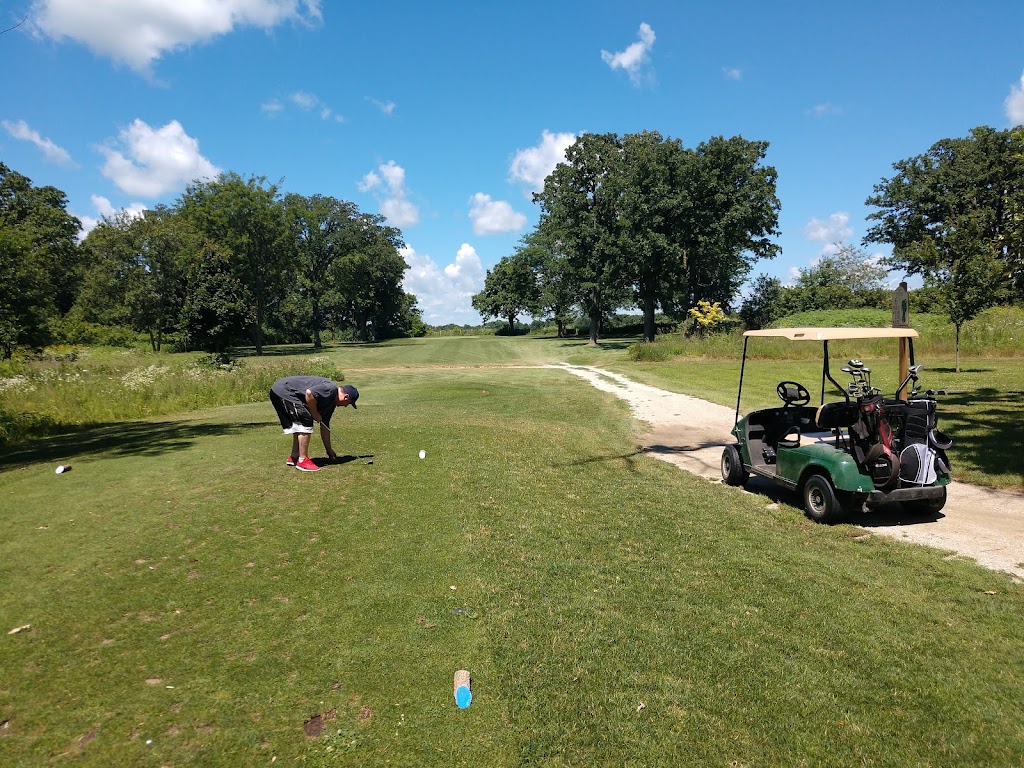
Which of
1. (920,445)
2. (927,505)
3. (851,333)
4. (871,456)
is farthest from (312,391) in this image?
(927,505)

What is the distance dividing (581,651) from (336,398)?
243 inches

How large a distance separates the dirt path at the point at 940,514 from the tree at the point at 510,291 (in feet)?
251

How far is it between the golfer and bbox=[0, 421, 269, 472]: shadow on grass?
3.04 metres

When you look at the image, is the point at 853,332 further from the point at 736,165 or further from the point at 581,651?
the point at 736,165

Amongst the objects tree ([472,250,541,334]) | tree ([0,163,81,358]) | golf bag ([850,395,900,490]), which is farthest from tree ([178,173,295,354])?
golf bag ([850,395,900,490])

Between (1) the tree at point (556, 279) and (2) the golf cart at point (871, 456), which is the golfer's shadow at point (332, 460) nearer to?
(2) the golf cart at point (871, 456)

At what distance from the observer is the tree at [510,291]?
310ft

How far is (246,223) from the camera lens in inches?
1993

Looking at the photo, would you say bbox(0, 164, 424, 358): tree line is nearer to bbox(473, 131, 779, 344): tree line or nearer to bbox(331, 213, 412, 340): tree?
bbox(331, 213, 412, 340): tree

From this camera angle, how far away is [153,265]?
48375 mm

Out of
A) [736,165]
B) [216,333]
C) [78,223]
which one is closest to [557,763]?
[216,333]

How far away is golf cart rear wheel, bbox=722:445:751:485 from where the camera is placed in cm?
886

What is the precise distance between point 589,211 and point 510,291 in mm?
49106

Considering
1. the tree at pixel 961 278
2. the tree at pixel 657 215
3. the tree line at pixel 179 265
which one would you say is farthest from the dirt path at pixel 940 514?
the tree at pixel 657 215
